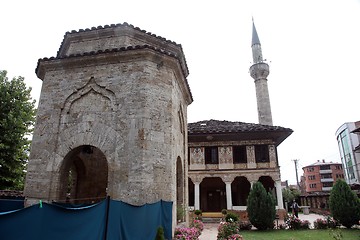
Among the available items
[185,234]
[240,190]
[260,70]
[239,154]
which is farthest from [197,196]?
[185,234]

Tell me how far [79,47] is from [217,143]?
15.8m

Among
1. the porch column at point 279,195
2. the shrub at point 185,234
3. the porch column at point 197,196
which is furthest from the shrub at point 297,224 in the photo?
the shrub at point 185,234

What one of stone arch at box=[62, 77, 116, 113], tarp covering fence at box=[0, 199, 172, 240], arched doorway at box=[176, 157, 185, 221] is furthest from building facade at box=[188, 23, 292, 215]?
tarp covering fence at box=[0, 199, 172, 240]

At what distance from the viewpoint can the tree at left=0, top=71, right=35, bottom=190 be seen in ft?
38.8

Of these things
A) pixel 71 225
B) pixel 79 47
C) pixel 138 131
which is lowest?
pixel 71 225

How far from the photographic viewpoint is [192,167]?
21.7 m

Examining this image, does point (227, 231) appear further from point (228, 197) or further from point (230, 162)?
point (230, 162)

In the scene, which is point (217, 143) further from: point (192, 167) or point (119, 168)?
point (119, 168)

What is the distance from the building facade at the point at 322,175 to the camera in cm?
5892

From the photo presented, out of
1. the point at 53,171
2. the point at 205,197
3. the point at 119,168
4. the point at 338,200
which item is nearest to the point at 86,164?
the point at 53,171

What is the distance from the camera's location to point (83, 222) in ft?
12.1

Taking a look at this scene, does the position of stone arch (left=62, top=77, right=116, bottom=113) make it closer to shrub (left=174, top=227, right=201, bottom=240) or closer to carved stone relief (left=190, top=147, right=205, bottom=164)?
shrub (left=174, top=227, right=201, bottom=240)

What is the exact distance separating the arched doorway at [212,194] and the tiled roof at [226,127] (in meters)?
4.38

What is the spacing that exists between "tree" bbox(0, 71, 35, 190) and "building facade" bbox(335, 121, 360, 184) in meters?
36.6
